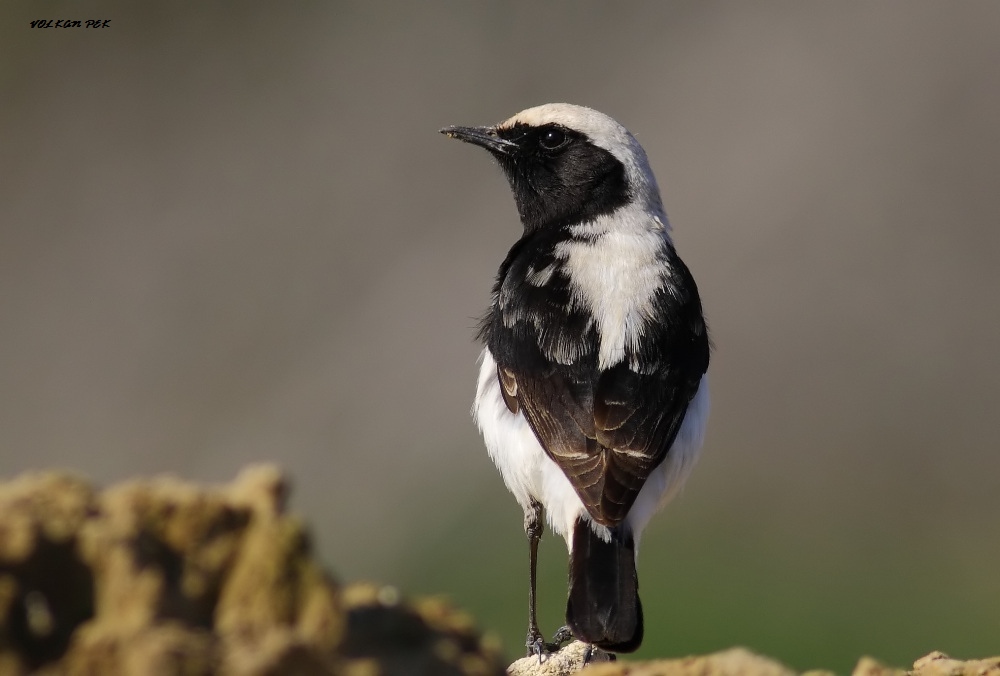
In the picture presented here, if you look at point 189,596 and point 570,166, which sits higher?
point 570,166

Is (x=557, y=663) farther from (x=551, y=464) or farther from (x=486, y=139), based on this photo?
(x=486, y=139)

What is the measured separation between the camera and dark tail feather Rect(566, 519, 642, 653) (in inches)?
201

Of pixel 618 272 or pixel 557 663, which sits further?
pixel 618 272

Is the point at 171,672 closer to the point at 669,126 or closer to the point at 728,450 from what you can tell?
the point at 728,450

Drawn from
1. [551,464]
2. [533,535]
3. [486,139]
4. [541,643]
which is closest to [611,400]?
[551,464]

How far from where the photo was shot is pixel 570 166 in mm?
7383

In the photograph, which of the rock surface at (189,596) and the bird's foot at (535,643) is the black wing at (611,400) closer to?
the bird's foot at (535,643)

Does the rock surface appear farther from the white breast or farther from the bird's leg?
the bird's leg

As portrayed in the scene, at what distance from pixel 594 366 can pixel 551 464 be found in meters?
0.45

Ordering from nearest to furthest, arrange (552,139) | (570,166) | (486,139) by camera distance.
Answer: (570,166) < (552,139) < (486,139)

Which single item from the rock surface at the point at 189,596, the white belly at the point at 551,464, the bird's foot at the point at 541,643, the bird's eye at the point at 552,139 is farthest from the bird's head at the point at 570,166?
the rock surface at the point at 189,596

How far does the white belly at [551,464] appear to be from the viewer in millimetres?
5977

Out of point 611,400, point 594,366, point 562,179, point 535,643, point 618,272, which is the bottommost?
point 535,643

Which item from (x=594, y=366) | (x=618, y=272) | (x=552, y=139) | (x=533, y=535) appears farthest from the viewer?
(x=552, y=139)
